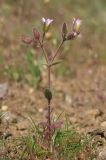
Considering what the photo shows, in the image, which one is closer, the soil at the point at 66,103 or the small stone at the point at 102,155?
the small stone at the point at 102,155

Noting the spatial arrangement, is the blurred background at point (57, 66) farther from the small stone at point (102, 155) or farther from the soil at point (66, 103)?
the small stone at point (102, 155)

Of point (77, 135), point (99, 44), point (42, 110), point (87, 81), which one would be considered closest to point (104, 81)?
point (87, 81)

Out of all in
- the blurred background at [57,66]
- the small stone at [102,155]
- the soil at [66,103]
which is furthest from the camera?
the blurred background at [57,66]

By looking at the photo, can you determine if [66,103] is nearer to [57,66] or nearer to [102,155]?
[57,66]

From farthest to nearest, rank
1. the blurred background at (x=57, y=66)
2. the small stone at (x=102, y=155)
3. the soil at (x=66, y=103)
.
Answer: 1. the blurred background at (x=57, y=66)
2. the soil at (x=66, y=103)
3. the small stone at (x=102, y=155)

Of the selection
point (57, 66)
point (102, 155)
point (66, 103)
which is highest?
point (57, 66)

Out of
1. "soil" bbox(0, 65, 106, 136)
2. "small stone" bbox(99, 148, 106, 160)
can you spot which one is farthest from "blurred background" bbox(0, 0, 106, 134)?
"small stone" bbox(99, 148, 106, 160)

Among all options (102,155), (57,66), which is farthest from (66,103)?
(102,155)

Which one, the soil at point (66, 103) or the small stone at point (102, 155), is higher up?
the soil at point (66, 103)

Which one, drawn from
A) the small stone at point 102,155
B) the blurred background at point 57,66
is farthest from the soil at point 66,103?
the small stone at point 102,155
